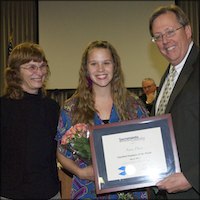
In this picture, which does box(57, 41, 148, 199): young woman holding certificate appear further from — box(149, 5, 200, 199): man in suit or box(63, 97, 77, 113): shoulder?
box(149, 5, 200, 199): man in suit

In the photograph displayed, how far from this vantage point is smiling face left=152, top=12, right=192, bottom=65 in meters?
2.44

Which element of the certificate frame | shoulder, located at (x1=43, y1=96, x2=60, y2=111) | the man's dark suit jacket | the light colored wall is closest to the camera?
the man's dark suit jacket

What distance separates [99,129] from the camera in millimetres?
2268

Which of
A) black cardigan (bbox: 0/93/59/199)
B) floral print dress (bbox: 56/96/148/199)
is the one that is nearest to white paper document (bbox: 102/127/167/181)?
floral print dress (bbox: 56/96/148/199)

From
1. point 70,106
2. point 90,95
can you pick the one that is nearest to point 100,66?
point 90,95

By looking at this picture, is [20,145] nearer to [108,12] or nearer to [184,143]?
[184,143]

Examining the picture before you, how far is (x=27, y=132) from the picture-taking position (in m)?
2.63

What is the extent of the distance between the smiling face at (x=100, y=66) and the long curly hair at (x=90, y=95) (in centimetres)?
4

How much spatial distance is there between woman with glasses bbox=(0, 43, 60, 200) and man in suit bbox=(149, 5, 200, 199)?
898 mm

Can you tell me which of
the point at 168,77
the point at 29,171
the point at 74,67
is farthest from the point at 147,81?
the point at 29,171

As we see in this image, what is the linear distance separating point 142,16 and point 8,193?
6.19 meters

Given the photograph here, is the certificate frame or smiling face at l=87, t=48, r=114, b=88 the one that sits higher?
smiling face at l=87, t=48, r=114, b=88

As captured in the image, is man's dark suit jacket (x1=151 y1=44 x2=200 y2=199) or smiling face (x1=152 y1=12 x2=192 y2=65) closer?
man's dark suit jacket (x1=151 y1=44 x2=200 y2=199)

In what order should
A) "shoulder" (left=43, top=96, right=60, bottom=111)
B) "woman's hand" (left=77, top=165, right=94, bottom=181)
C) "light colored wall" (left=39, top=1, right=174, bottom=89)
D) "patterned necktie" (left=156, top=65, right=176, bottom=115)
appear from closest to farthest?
1. "woman's hand" (left=77, top=165, right=94, bottom=181)
2. "patterned necktie" (left=156, top=65, right=176, bottom=115)
3. "shoulder" (left=43, top=96, right=60, bottom=111)
4. "light colored wall" (left=39, top=1, right=174, bottom=89)
